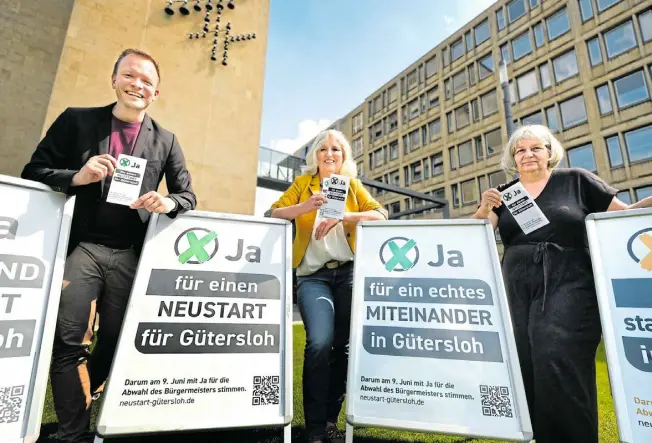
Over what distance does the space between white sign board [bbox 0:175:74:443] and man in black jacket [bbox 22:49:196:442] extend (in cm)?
9

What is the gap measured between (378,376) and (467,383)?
44 centimetres

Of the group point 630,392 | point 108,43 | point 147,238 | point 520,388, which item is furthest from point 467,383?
point 108,43

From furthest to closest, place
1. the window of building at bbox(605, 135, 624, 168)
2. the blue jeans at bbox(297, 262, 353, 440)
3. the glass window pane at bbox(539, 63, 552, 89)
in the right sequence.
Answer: the glass window pane at bbox(539, 63, 552, 89) → the window of building at bbox(605, 135, 624, 168) → the blue jeans at bbox(297, 262, 353, 440)

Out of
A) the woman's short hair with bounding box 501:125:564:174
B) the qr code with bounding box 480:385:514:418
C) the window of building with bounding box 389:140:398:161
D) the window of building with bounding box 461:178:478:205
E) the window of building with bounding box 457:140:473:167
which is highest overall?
the window of building with bounding box 389:140:398:161

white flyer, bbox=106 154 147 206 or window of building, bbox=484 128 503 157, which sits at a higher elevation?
window of building, bbox=484 128 503 157

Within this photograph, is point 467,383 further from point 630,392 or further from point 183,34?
point 183,34

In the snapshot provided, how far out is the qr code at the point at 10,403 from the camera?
1.39 meters

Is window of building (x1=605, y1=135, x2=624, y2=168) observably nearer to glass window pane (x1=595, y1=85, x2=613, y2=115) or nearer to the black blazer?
glass window pane (x1=595, y1=85, x2=613, y2=115)

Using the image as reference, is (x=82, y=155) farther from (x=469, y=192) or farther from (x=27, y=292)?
(x=469, y=192)

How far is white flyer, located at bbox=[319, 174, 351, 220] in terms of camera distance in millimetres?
2135

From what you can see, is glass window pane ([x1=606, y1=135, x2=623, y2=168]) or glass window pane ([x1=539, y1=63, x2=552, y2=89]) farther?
glass window pane ([x1=539, y1=63, x2=552, y2=89])

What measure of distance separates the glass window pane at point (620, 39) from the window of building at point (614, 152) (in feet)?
15.8

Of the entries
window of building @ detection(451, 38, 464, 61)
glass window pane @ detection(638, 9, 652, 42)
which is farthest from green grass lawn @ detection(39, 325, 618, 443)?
window of building @ detection(451, 38, 464, 61)

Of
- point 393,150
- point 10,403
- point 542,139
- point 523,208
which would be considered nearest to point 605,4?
point 393,150
